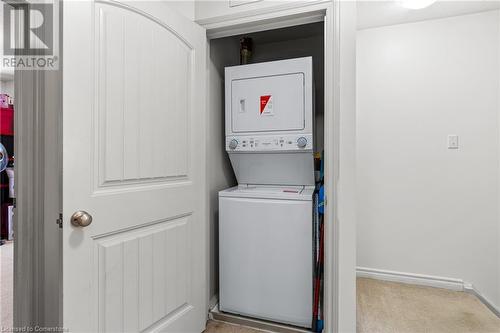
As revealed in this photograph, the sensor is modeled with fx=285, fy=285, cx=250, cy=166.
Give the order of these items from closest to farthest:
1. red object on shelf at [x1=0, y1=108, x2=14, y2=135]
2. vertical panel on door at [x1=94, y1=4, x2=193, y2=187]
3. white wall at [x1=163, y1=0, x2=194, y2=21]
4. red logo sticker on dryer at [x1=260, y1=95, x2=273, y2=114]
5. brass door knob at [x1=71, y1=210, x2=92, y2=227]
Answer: brass door knob at [x1=71, y1=210, x2=92, y2=227] → vertical panel on door at [x1=94, y1=4, x2=193, y2=187] → white wall at [x1=163, y1=0, x2=194, y2=21] → red logo sticker on dryer at [x1=260, y1=95, x2=273, y2=114] → red object on shelf at [x1=0, y1=108, x2=14, y2=135]

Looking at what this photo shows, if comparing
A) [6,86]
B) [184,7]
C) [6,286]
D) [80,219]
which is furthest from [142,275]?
[6,86]

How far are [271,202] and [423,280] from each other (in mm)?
1685

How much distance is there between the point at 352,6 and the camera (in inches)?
62.6

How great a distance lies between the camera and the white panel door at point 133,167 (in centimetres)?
108

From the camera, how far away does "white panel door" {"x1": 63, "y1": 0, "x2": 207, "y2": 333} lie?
42.7 inches

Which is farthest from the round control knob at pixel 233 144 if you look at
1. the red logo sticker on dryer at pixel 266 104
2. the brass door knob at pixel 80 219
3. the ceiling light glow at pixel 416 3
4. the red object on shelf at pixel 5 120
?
the red object on shelf at pixel 5 120

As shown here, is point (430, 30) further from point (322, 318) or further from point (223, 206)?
point (322, 318)

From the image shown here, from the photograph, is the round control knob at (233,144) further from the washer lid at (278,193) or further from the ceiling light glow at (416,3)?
the ceiling light glow at (416,3)

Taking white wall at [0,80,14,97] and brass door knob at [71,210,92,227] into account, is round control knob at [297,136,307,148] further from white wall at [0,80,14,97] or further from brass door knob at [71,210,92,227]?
white wall at [0,80,14,97]

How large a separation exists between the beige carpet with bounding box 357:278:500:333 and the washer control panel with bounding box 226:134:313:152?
127 centimetres

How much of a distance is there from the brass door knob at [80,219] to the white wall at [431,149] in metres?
2.28

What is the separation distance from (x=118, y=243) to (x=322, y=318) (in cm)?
134

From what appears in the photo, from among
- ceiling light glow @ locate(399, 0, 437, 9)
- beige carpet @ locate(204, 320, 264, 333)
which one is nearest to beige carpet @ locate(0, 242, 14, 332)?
beige carpet @ locate(204, 320, 264, 333)

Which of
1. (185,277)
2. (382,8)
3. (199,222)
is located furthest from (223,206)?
(382,8)
